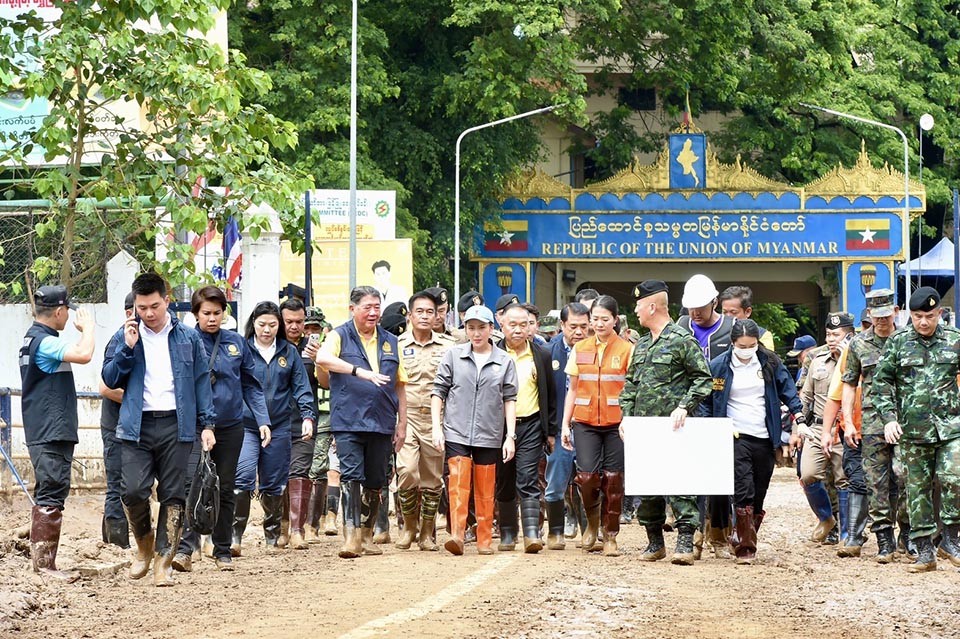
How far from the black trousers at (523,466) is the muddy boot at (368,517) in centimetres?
114

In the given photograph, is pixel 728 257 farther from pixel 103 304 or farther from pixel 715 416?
pixel 715 416

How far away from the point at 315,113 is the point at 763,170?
1599cm

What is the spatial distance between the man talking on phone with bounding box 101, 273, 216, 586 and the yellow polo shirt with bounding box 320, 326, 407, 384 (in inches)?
67.6

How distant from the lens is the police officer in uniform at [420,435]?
1367cm

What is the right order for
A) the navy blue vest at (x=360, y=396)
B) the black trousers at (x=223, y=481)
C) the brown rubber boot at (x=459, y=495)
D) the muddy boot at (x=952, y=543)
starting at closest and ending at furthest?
the black trousers at (x=223, y=481)
the muddy boot at (x=952, y=543)
the navy blue vest at (x=360, y=396)
the brown rubber boot at (x=459, y=495)

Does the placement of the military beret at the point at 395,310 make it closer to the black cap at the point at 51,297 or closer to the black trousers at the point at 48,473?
the black cap at the point at 51,297

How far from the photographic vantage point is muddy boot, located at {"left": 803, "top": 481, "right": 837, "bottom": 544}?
14805mm

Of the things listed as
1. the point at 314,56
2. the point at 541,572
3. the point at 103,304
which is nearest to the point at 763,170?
the point at 314,56

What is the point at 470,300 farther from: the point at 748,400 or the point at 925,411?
the point at 925,411

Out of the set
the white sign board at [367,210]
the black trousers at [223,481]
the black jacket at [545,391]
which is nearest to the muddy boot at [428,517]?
the black jacket at [545,391]

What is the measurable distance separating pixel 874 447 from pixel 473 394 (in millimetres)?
2989

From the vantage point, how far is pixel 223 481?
12117 mm

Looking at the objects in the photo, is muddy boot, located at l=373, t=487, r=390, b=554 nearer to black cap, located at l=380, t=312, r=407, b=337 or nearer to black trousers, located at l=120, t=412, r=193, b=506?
black cap, located at l=380, t=312, r=407, b=337

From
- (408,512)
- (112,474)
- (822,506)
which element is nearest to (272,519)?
(408,512)
